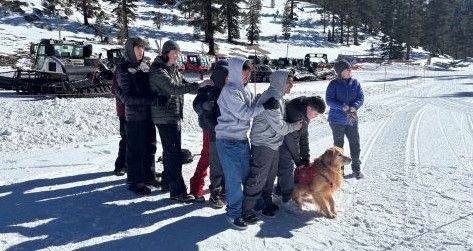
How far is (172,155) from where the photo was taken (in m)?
5.63

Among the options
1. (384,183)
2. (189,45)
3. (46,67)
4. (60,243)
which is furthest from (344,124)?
(189,45)

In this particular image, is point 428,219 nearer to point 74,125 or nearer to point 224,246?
point 224,246

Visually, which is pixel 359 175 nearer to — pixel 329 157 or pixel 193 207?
pixel 329 157

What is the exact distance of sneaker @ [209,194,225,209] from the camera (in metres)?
5.61

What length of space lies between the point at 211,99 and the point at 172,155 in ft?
3.26

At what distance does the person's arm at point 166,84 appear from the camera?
17.6 feet

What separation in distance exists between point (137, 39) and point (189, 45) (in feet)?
132

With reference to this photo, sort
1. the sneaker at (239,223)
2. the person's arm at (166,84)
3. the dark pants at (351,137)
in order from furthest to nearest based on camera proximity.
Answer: the dark pants at (351,137), the person's arm at (166,84), the sneaker at (239,223)

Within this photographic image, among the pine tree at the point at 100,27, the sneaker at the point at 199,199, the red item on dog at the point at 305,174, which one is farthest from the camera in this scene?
the pine tree at the point at 100,27

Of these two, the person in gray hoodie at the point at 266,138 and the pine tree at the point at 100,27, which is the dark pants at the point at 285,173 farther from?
the pine tree at the point at 100,27

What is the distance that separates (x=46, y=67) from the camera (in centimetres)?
2045

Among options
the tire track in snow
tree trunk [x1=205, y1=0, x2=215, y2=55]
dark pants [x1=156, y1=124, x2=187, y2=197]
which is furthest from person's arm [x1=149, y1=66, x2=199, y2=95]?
tree trunk [x1=205, y1=0, x2=215, y2=55]

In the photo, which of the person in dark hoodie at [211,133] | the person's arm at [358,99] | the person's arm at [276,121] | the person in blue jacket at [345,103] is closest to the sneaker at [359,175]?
the person in blue jacket at [345,103]

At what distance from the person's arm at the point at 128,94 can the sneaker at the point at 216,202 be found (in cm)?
135
